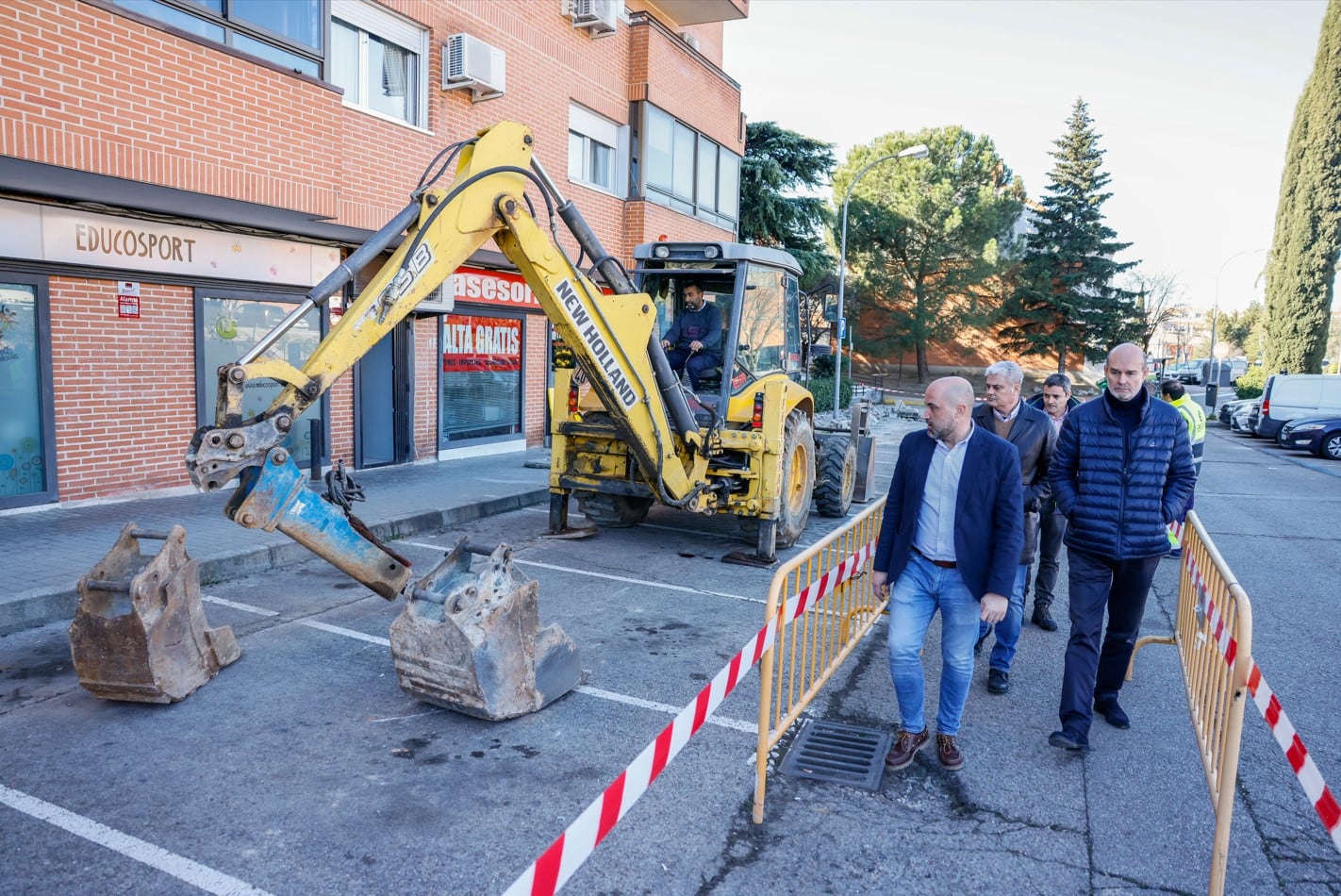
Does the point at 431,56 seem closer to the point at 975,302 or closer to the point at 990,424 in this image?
the point at 990,424

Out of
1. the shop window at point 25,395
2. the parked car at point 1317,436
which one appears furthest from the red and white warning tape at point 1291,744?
the parked car at point 1317,436

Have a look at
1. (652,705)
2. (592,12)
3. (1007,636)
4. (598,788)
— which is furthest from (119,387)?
(592,12)

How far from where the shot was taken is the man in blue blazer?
13.4 feet

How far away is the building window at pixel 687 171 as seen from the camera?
56.6 feet

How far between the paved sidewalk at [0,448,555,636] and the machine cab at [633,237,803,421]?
10.7 feet

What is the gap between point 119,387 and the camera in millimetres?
9117

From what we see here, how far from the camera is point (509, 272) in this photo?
14430mm

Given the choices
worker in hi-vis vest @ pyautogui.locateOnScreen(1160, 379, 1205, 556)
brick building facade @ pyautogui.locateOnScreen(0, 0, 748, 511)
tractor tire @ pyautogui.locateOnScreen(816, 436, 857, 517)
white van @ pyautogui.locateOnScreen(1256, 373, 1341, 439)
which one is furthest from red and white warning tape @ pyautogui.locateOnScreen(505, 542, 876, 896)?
white van @ pyautogui.locateOnScreen(1256, 373, 1341, 439)

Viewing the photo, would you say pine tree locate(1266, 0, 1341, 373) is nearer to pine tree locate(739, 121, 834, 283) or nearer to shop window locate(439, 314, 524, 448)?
pine tree locate(739, 121, 834, 283)

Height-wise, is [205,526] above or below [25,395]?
below

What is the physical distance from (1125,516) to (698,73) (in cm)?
1649

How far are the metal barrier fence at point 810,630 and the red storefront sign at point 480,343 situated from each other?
26.7 ft

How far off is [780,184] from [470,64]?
52.3ft

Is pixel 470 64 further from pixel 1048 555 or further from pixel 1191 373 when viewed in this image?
pixel 1191 373
